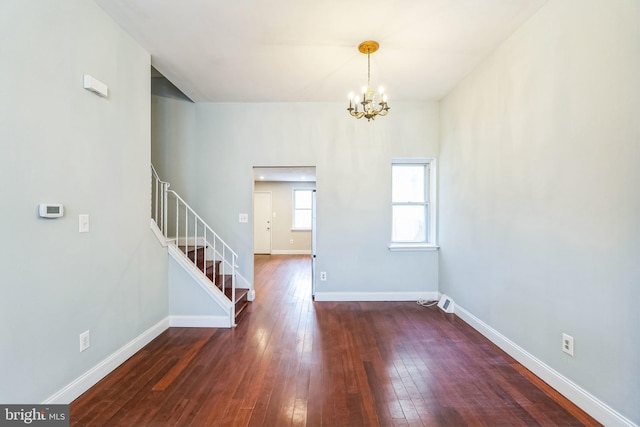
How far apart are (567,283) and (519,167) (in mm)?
998

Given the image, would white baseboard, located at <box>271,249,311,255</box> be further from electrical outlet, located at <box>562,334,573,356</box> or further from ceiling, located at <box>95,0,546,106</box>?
electrical outlet, located at <box>562,334,573,356</box>

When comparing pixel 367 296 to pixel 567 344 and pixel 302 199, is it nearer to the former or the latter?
pixel 567 344

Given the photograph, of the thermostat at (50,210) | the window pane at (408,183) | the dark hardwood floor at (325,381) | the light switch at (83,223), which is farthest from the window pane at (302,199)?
the thermostat at (50,210)

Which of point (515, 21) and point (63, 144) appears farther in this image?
point (515, 21)

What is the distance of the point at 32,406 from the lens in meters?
1.58

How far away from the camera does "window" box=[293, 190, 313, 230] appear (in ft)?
28.3

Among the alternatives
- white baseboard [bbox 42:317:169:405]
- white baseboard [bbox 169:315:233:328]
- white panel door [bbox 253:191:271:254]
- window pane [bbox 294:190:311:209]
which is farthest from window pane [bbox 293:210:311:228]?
white baseboard [bbox 42:317:169:405]

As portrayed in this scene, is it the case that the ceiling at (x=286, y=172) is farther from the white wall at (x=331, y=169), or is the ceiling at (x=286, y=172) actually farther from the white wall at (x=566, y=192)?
the white wall at (x=566, y=192)

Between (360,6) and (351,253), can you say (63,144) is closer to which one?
(360,6)

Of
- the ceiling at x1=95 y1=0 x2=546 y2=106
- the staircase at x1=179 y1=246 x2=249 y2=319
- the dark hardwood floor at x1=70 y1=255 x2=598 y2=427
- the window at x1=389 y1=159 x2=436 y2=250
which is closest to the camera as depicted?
the dark hardwood floor at x1=70 y1=255 x2=598 y2=427

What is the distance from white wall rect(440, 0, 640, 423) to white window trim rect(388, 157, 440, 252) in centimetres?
95

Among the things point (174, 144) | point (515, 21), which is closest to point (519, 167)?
point (515, 21)

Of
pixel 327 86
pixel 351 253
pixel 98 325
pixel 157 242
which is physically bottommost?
pixel 98 325

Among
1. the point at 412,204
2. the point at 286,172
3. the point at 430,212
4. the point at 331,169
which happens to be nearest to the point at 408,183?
the point at 412,204
